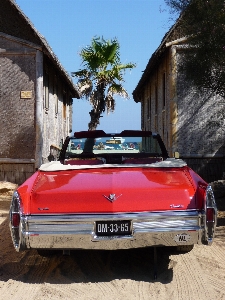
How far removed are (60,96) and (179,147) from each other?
8.45 metres

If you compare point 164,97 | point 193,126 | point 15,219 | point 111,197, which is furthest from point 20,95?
point 111,197

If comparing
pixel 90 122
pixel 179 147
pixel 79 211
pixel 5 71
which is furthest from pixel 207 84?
pixel 90 122

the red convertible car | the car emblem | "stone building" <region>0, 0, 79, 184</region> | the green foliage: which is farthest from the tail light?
"stone building" <region>0, 0, 79, 184</region>

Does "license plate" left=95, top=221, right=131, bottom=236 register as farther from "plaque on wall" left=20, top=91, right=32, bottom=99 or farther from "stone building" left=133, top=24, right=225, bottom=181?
"plaque on wall" left=20, top=91, right=32, bottom=99

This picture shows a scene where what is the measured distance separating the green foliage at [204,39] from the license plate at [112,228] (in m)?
6.54

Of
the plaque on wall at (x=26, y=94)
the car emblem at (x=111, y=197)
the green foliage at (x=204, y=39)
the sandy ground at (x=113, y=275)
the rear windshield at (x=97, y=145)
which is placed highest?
the green foliage at (x=204, y=39)


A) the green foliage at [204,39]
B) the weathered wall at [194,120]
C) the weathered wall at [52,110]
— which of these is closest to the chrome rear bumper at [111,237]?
the green foliage at [204,39]

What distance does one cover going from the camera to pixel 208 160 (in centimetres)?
1428

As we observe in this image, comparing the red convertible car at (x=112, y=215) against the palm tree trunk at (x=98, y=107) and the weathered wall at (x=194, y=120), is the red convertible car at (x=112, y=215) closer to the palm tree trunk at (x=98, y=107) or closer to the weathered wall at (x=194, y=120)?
the weathered wall at (x=194, y=120)

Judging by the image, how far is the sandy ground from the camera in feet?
14.4

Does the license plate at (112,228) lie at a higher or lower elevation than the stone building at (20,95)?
lower

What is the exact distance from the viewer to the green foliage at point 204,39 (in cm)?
1014

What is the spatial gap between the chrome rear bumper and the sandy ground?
432mm

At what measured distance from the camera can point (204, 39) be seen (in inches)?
417
